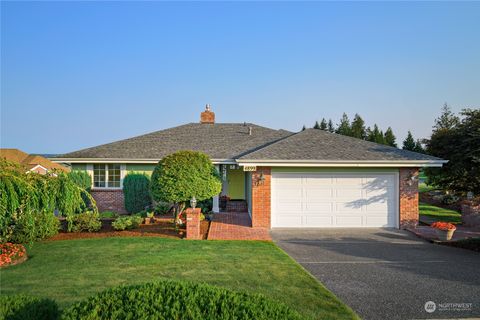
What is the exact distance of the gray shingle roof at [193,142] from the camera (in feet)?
57.6

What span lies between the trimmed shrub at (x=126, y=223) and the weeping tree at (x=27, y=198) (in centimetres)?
259

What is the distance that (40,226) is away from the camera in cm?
1085

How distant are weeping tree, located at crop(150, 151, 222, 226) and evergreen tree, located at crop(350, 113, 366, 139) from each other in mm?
42528

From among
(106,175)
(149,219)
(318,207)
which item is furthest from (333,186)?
(106,175)

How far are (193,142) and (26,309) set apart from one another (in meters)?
16.2

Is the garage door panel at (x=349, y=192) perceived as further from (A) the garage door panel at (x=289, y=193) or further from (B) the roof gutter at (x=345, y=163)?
(A) the garage door panel at (x=289, y=193)

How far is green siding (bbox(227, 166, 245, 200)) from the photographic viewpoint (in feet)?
65.1

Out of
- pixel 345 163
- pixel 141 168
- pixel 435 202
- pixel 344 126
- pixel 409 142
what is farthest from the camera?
pixel 344 126

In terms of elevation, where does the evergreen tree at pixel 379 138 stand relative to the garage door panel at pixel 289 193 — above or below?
above

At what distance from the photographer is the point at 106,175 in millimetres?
17484

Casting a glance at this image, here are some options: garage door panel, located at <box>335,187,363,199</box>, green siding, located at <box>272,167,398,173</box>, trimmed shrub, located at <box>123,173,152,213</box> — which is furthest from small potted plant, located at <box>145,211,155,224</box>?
garage door panel, located at <box>335,187,363,199</box>

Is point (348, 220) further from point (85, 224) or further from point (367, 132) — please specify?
point (367, 132)

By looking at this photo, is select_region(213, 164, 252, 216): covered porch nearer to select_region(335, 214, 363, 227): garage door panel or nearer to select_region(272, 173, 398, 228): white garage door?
select_region(272, 173, 398, 228): white garage door

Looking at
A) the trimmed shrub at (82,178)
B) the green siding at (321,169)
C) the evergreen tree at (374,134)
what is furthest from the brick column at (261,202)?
the evergreen tree at (374,134)
